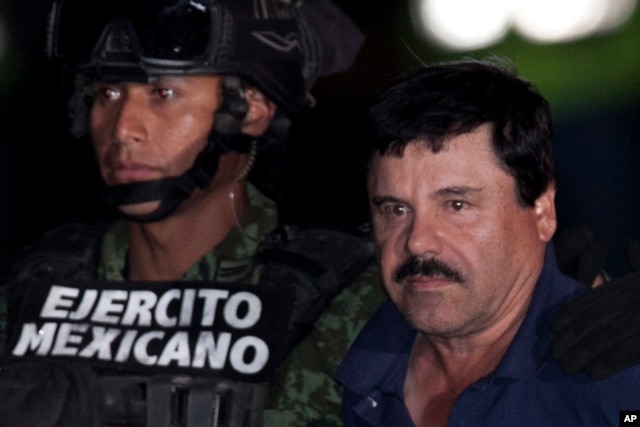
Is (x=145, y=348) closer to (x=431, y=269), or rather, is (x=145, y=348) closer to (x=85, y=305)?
(x=85, y=305)

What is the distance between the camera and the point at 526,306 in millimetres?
3053

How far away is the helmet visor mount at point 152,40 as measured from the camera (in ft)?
12.5

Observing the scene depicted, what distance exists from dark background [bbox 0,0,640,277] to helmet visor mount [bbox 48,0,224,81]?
895 mm

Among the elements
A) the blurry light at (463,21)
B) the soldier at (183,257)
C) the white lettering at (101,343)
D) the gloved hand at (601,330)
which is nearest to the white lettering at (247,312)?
the soldier at (183,257)

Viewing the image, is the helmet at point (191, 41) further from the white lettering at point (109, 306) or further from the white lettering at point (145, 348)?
the white lettering at point (145, 348)

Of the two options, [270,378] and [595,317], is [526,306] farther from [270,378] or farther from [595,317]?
[270,378]

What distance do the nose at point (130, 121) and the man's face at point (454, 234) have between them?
1.08 meters

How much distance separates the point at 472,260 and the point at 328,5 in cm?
171

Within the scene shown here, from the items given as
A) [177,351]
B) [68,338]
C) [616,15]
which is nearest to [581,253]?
[177,351]

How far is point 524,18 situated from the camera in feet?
19.8

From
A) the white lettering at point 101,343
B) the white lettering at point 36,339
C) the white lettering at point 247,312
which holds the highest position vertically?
the white lettering at point 247,312

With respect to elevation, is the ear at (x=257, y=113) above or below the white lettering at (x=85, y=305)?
above

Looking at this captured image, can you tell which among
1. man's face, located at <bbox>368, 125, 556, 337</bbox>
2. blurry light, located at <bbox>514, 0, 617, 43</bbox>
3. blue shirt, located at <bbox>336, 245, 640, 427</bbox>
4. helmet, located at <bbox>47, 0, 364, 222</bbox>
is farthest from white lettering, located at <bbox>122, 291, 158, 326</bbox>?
blurry light, located at <bbox>514, 0, 617, 43</bbox>

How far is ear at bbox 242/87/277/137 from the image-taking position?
157 inches
